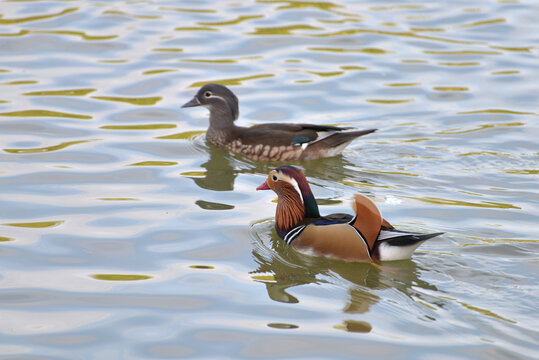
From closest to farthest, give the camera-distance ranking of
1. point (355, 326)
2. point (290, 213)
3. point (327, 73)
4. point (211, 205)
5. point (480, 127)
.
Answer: point (355, 326), point (290, 213), point (211, 205), point (480, 127), point (327, 73)

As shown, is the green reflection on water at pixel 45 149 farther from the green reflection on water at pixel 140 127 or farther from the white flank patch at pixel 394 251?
the white flank patch at pixel 394 251

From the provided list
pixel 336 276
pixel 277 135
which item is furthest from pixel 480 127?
pixel 336 276

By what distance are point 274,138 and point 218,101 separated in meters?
1.15

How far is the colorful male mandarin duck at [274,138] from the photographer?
9.94 metres

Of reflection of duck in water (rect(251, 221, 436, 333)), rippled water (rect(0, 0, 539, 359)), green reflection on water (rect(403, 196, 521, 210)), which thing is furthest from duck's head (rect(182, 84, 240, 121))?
reflection of duck in water (rect(251, 221, 436, 333))

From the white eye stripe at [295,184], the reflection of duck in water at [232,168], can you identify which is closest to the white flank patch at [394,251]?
the white eye stripe at [295,184]

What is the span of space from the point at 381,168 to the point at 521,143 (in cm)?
180

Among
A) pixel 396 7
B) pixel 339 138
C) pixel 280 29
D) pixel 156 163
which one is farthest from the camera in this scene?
pixel 396 7

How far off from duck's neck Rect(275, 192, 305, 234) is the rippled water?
0.22 m

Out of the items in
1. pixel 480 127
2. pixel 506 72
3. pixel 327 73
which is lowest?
pixel 480 127

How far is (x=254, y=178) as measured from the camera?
379 inches

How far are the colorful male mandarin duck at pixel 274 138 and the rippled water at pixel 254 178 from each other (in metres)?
0.16

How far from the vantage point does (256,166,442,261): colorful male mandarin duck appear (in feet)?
22.6

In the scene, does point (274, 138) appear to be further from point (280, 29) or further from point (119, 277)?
point (280, 29)
